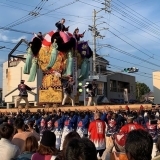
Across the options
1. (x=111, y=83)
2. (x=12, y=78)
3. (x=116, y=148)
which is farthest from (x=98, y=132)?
(x=111, y=83)

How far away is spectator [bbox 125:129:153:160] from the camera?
271cm

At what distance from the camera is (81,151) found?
106 inches

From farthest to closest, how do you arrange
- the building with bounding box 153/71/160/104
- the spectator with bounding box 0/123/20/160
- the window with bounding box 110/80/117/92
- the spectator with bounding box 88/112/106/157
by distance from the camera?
the window with bounding box 110/80/117/92
the building with bounding box 153/71/160/104
the spectator with bounding box 88/112/106/157
the spectator with bounding box 0/123/20/160

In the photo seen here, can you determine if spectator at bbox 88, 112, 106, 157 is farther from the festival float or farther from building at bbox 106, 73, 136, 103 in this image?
building at bbox 106, 73, 136, 103

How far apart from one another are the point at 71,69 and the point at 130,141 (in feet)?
63.5

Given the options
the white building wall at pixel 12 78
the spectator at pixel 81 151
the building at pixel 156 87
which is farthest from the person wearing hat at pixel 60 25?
the building at pixel 156 87

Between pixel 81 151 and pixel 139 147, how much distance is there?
1.57 feet

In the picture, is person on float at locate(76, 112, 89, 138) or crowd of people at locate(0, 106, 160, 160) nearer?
crowd of people at locate(0, 106, 160, 160)

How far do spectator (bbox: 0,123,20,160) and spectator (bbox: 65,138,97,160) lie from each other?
1.86 meters

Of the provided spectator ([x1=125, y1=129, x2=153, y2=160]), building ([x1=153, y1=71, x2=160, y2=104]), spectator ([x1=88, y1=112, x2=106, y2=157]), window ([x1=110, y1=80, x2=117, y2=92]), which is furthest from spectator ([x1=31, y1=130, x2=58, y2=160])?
window ([x1=110, y1=80, x2=117, y2=92])

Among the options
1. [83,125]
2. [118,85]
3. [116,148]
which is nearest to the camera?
[116,148]

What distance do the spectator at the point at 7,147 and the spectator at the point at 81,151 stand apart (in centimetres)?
186

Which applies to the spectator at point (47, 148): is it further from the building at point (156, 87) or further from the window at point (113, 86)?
the window at point (113, 86)

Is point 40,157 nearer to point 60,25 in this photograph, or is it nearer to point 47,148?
point 47,148
